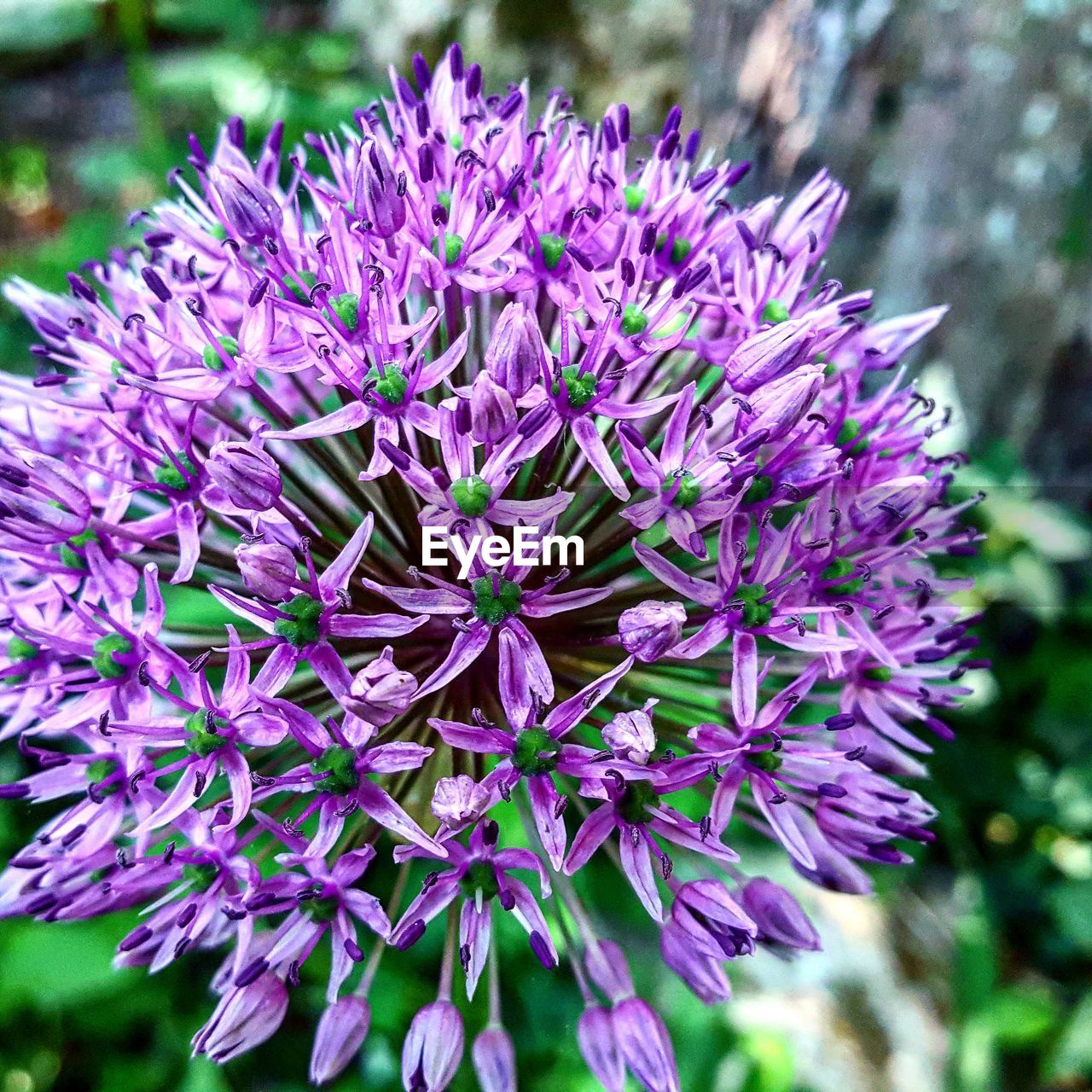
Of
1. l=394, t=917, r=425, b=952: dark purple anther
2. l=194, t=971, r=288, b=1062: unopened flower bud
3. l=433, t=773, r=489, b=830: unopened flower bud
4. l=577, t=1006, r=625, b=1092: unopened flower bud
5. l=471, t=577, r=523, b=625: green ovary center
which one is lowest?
l=577, t=1006, r=625, b=1092: unopened flower bud

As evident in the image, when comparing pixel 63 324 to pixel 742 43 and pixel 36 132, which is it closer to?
pixel 742 43

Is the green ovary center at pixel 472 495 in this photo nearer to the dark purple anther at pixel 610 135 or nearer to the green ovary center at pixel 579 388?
the green ovary center at pixel 579 388

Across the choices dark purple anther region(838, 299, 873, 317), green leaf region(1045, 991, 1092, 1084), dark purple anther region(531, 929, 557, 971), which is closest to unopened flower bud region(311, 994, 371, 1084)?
dark purple anther region(531, 929, 557, 971)

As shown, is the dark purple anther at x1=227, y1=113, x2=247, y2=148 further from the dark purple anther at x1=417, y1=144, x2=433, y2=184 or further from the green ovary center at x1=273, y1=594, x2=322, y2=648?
the green ovary center at x1=273, y1=594, x2=322, y2=648

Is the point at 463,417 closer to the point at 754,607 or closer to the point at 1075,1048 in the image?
the point at 754,607

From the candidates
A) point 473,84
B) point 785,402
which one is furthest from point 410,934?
point 473,84

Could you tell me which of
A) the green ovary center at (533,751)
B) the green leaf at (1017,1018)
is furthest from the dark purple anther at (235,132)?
the green leaf at (1017,1018)
